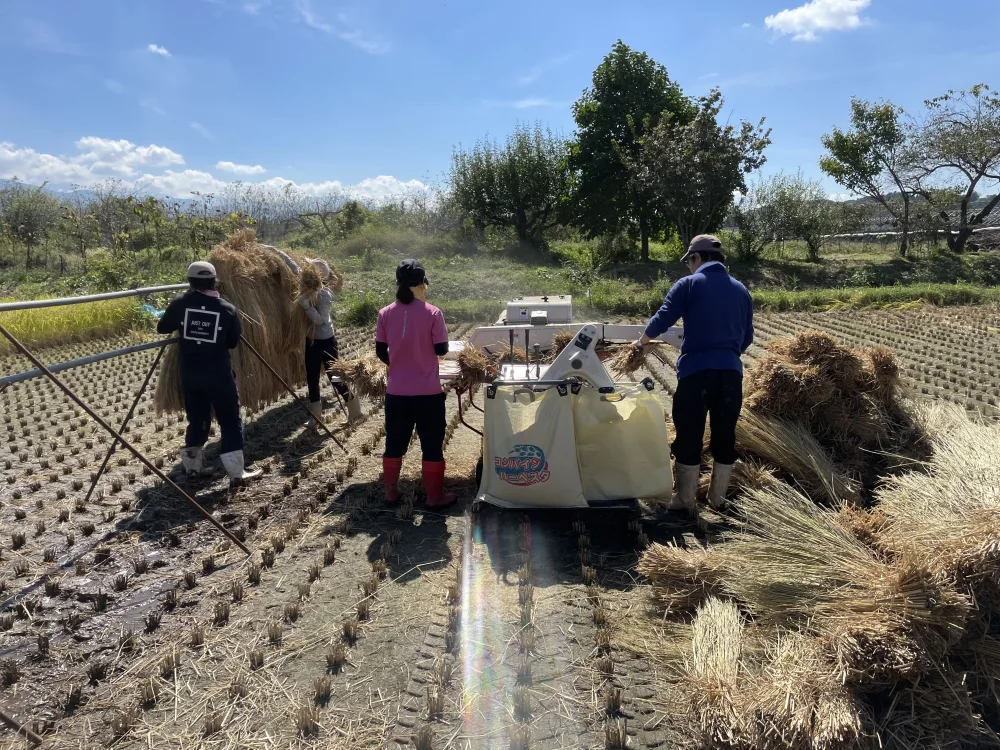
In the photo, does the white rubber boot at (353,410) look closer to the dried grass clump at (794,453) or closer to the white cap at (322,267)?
the white cap at (322,267)

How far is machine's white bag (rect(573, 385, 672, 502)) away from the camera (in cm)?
400

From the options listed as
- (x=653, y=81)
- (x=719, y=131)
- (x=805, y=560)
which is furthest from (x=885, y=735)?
(x=653, y=81)

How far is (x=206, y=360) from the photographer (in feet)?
15.8

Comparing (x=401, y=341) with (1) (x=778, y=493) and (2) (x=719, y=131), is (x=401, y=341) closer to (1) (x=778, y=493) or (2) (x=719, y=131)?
(1) (x=778, y=493)

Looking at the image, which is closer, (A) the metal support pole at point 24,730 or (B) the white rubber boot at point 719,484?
(A) the metal support pole at point 24,730

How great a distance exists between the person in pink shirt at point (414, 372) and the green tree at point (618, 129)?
19066mm

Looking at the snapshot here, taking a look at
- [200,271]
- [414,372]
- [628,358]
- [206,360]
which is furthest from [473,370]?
[200,271]

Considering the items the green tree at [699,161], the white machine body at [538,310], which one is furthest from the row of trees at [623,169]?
the white machine body at [538,310]

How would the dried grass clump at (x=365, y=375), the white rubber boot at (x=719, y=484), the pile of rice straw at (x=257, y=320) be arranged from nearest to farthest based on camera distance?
the white rubber boot at (x=719, y=484) < the dried grass clump at (x=365, y=375) < the pile of rice straw at (x=257, y=320)

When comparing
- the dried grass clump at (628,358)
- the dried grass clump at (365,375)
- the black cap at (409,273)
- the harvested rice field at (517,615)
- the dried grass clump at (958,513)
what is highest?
the black cap at (409,273)

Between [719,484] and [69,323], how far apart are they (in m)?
11.8

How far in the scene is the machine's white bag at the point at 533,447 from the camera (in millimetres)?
3934

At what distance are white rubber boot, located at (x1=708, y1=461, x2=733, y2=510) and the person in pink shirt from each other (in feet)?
5.54

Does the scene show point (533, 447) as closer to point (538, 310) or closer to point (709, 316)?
point (709, 316)
